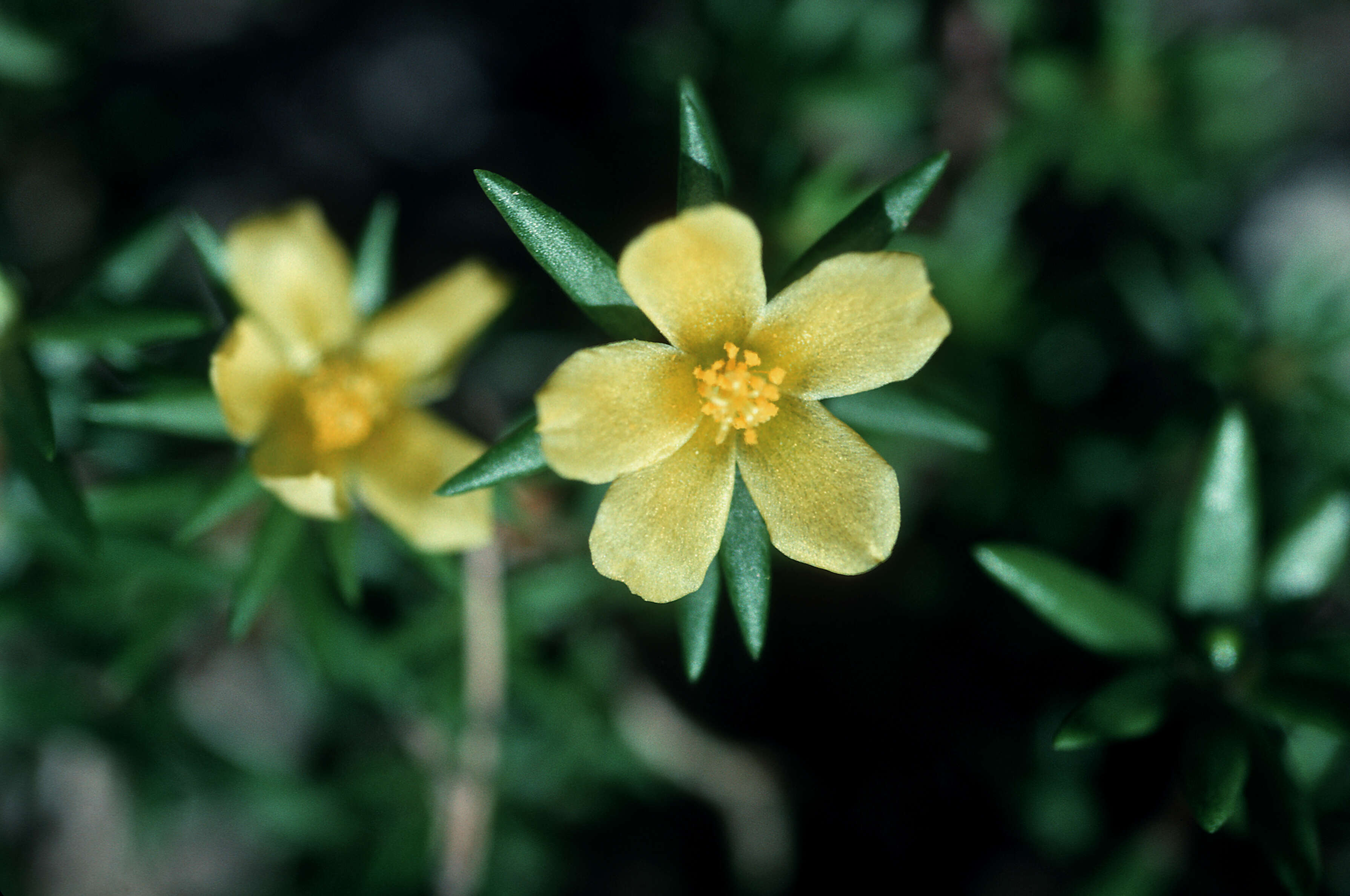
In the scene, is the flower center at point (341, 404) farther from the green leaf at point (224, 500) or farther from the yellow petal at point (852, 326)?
the yellow petal at point (852, 326)

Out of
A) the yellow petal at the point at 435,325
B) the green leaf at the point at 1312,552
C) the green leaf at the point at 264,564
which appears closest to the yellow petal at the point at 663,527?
the yellow petal at the point at 435,325

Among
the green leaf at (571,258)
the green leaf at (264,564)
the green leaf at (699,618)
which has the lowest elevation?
the green leaf at (264,564)

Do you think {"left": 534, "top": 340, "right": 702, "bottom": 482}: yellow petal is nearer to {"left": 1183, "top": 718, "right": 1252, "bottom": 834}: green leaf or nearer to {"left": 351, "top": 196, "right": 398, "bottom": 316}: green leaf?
{"left": 351, "top": 196, "right": 398, "bottom": 316}: green leaf

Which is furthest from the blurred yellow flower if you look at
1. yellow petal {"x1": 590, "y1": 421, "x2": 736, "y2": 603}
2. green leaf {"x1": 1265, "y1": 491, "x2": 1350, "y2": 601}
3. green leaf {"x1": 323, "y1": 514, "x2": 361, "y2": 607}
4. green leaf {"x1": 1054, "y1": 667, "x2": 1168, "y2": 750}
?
green leaf {"x1": 1265, "y1": 491, "x2": 1350, "y2": 601}

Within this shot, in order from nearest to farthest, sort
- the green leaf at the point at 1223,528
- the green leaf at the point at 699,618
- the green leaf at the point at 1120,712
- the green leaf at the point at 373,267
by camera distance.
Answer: the green leaf at the point at 699,618, the green leaf at the point at 1120,712, the green leaf at the point at 1223,528, the green leaf at the point at 373,267

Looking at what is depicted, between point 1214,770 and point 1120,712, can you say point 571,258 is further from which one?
point 1214,770

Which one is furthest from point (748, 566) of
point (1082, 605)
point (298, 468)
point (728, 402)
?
point (298, 468)
